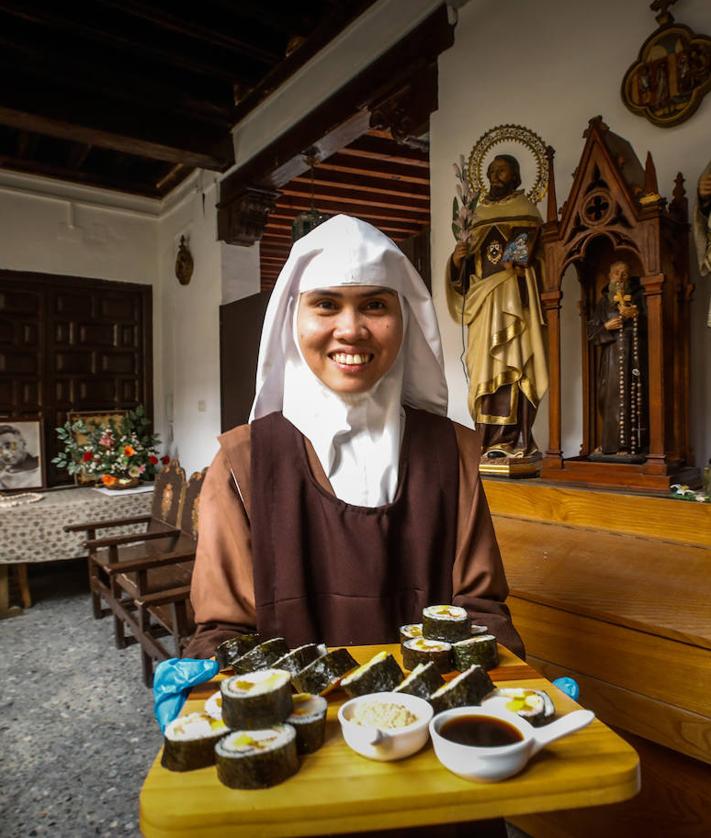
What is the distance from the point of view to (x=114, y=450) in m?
5.36

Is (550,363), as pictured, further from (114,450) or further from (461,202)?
(114,450)

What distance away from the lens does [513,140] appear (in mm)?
2523

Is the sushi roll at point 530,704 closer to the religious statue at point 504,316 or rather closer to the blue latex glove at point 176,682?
the blue latex glove at point 176,682


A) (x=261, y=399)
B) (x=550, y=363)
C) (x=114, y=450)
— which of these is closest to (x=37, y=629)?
(x=114, y=450)

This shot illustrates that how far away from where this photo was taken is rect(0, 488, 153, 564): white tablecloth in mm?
4246

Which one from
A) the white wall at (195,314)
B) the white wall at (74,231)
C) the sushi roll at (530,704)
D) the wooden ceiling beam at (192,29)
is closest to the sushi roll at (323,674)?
the sushi roll at (530,704)

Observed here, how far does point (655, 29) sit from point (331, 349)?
182 centimetres

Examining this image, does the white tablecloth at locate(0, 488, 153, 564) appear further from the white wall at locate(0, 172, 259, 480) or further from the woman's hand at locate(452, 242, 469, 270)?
the woman's hand at locate(452, 242, 469, 270)

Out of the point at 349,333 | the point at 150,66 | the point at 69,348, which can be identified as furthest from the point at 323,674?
the point at 69,348

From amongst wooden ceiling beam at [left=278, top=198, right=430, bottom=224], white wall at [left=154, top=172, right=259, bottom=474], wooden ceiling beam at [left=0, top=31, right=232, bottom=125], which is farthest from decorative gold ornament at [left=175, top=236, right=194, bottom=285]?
wooden ceiling beam at [left=0, top=31, right=232, bottom=125]

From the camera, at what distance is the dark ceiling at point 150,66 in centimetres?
360

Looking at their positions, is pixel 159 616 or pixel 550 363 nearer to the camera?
pixel 550 363

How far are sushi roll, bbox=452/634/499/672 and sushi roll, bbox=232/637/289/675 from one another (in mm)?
295

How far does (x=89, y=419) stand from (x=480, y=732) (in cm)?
572
